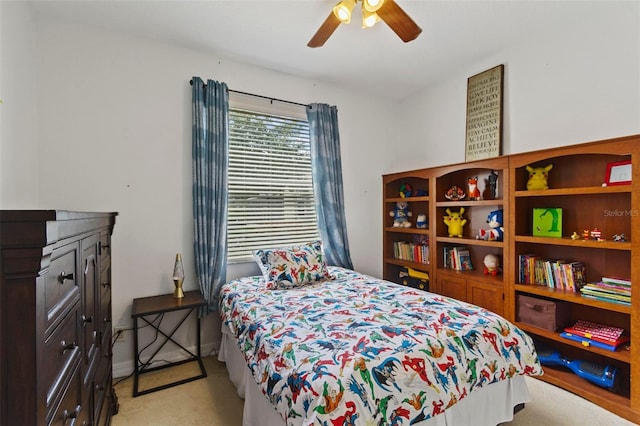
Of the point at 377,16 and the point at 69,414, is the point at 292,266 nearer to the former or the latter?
the point at 69,414

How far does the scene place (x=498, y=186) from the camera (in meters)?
2.81

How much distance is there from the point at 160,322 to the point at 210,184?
4.12ft

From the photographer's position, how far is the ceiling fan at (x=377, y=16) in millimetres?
1785

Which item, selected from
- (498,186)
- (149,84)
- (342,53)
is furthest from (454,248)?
(149,84)

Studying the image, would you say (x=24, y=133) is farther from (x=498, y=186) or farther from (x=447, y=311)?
(x=498, y=186)

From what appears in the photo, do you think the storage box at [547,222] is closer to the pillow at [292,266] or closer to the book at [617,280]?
the book at [617,280]

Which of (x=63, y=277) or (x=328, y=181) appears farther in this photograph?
(x=328, y=181)

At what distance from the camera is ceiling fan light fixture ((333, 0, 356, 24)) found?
1786mm

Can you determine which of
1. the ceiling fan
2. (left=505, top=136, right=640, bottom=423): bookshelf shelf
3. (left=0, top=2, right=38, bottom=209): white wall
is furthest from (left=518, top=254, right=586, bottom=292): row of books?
(left=0, top=2, right=38, bottom=209): white wall

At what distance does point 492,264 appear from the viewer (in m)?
2.77

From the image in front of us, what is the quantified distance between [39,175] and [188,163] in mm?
1020

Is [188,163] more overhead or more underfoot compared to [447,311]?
more overhead

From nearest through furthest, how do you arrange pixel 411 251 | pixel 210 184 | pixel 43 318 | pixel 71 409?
1. pixel 43 318
2. pixel 71 409
3. pixel 210 184
4. pixel 411 251

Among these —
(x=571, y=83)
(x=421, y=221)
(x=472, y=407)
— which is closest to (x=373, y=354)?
(x=472, y=407)
